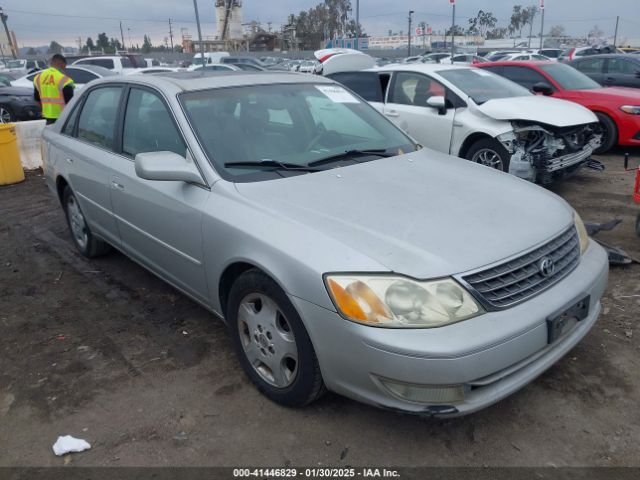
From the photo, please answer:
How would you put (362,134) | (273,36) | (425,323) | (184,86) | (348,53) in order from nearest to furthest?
(425,323) → (184,86) → (362,134) → (348,53) → (273,36)

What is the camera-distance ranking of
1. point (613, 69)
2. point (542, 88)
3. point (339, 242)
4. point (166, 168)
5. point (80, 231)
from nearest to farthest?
point (339, 242) → point (166, 168) → point (80, 231) → point (542, 88) → point (613, 69)

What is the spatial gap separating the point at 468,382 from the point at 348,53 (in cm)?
716

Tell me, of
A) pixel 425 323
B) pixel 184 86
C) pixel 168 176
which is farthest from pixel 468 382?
pixel 184 86

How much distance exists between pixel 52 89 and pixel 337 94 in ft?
18.9

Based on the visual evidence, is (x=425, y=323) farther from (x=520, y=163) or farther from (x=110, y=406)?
(x=520, y=163)

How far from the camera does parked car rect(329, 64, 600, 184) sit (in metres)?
6.20

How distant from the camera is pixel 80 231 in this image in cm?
493

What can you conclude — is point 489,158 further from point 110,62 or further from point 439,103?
point 110,62

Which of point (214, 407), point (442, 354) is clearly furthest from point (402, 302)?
point (214, 407)

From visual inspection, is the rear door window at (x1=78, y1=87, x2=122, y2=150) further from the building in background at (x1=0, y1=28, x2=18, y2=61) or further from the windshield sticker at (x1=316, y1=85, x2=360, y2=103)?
the building in background at (x1=0, y1=28, x2=18, y2=61)

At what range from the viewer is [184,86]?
3.48 meters

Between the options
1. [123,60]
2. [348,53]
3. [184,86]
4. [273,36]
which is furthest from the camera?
[273,36]

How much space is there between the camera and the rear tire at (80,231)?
477 cm

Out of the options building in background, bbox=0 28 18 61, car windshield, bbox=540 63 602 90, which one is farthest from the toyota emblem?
building in background, bbox=0 28 18 61
